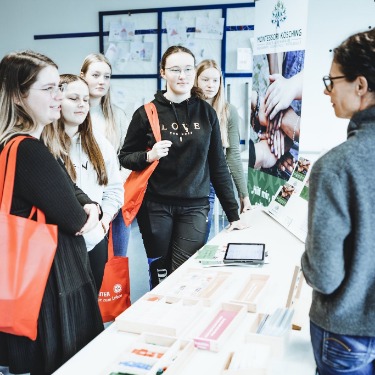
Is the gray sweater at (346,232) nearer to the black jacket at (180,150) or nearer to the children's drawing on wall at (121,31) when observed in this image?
the black jacket at (180,150)

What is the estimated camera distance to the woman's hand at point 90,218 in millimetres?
1395

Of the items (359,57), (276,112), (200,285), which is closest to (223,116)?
(276,112)

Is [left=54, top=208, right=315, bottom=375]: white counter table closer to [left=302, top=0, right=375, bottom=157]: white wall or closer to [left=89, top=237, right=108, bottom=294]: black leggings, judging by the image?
[left=89, top=237, right=108, bottom=294]: black leggings

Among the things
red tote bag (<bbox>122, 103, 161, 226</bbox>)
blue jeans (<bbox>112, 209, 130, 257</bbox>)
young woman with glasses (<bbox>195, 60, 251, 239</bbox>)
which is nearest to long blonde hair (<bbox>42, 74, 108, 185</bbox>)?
red tote bag (<bbox>122, 103, 161, 226</bbox>)

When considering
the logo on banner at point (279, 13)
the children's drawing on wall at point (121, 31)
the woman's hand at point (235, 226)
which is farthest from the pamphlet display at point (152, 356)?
the children's drawing on wall at point (121, 31)

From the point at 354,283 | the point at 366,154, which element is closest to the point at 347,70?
the point at 366,154

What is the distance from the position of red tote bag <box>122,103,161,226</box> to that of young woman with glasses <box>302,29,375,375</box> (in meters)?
1.25

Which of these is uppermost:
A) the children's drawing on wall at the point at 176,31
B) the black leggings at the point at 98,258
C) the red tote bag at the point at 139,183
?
the children's drawing on wall at the point at 176,31

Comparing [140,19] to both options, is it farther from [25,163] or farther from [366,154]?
[366,154]

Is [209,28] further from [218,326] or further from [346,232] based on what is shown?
[346,232]

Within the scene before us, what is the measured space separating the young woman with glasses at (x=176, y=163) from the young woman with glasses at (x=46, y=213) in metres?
0.81

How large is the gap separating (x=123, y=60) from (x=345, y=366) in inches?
178

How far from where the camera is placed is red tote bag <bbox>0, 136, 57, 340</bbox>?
1168 millimetres

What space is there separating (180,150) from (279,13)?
1052mm
